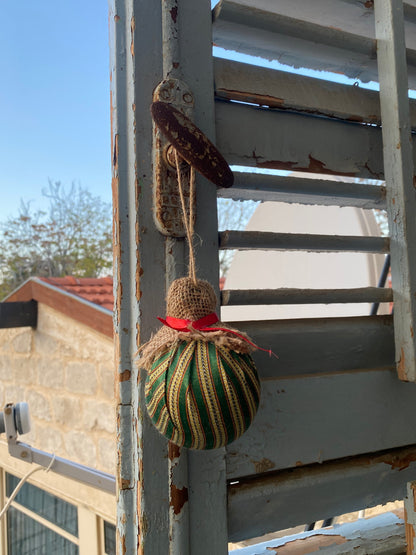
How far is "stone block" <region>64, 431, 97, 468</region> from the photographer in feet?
9.71

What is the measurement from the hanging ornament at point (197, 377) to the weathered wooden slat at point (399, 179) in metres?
0.33

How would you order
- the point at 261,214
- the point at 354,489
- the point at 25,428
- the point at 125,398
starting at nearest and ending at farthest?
1. the point at 125,398
2. the point at 354,489
3. the point at 25,428
4. the point at 261,214

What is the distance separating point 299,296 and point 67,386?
9.10 ft

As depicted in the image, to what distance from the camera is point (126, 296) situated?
0.65 m

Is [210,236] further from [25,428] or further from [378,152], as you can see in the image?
[25,428]

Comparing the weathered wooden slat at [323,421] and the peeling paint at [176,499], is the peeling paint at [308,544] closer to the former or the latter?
the weathered wooden slat at [323,421]

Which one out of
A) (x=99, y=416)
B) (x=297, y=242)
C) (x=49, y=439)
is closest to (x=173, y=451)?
(x=297, y=242)

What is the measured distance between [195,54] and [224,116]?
0.10 m

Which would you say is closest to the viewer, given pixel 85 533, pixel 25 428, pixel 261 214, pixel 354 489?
pixel 354 489

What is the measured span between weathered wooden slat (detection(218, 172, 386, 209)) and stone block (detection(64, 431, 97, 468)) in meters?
2.68

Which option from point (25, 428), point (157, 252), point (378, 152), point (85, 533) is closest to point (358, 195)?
point (378, 152)

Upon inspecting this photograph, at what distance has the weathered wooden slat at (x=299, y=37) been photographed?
28.3 inches

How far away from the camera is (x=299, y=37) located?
30.1 inches

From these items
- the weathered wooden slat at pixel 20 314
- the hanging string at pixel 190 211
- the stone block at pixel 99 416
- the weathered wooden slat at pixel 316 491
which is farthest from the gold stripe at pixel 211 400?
the weathered wooden slat at pixel 20 314
